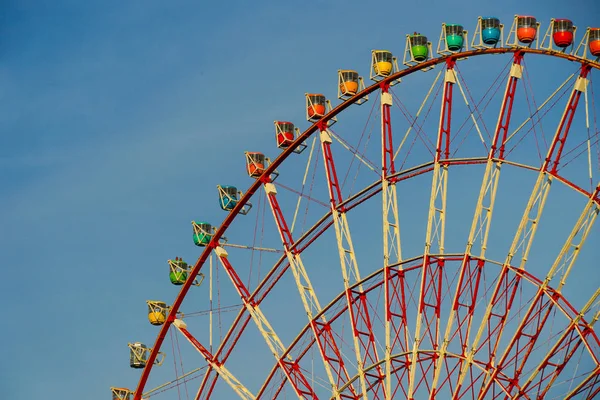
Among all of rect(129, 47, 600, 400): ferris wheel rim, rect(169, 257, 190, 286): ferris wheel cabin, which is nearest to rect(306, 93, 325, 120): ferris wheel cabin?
rect(129, 47, 600, 400): ferris wheel rim

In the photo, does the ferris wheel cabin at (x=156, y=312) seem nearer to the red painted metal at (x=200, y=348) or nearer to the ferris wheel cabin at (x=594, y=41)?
the red painted metal at (x=200, y=348)

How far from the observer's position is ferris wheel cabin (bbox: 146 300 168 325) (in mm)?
81125

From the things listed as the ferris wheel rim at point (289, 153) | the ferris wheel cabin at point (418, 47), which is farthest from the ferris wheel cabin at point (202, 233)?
the ferris wheel cabin at point (418, 47)

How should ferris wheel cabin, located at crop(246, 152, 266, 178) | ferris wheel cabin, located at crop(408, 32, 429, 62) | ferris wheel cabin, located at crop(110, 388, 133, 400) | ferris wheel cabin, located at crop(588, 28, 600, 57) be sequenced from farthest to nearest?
ferris wheel cabin, located at crop(110, 388, 133, 400)
ferris wheel cabin, located at crop(246, 152, 266, 178)
ferris wheel cabin, located at crop(408, 32, 429, 62)
ferris wheel cabin, located at crop(588, 28, 600, 57)

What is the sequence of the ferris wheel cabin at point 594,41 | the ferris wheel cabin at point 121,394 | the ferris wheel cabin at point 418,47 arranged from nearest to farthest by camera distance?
the ferris wheel cabin at point 594,41, the ferris wheel cabin at point 418,47, the ferris wheel cabin at point 121,394

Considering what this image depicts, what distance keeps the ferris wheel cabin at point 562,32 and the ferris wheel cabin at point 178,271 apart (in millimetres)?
23806

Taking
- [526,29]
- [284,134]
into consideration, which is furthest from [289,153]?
[526,29]

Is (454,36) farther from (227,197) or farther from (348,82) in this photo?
(227,197)

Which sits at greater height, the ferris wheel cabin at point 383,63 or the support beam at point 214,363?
the ferris wheel cabin at point 383,63

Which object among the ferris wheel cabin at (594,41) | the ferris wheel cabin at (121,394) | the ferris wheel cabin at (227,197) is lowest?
the ferris wheel cabin at (121,394)

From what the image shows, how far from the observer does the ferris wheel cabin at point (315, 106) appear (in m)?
74.2

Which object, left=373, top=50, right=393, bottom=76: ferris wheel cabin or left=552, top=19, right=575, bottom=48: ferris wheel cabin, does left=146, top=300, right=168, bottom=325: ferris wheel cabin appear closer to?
left=373, top=50, right=393, bottom=76: ferris wheel cabin

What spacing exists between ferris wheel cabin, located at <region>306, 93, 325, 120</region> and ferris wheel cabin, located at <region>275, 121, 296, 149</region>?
1762 millimetres

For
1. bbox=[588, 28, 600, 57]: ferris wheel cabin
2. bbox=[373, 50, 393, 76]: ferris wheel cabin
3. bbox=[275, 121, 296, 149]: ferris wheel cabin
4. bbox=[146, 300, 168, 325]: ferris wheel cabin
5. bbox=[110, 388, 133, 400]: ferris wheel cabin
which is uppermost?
bbox=[588, 28, 600, 57]: ferris wheel cabin
